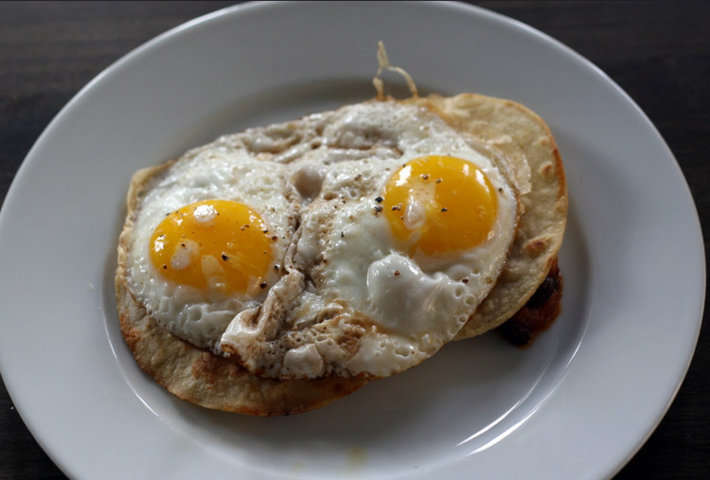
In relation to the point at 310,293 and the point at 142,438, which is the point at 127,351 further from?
the point at 310,293

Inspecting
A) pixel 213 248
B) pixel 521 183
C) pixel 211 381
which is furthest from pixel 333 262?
pixel 521 183

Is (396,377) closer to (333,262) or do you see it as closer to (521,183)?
(333,262)

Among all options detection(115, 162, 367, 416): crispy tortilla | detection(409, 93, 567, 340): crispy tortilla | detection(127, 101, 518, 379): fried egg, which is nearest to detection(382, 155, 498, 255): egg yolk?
detection(127, 101, 518, 379): fried egg

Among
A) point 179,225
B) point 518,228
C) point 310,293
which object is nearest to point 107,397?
point 179,225

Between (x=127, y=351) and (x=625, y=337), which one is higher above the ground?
(x=625, y=337)

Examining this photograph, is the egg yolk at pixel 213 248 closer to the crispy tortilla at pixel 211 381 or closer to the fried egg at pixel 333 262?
the fried egg at pixel 333 262

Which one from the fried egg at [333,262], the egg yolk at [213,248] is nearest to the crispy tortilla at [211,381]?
the fried egg at [333,262]
